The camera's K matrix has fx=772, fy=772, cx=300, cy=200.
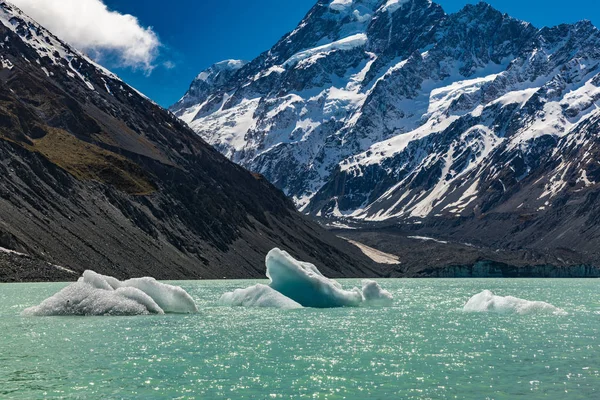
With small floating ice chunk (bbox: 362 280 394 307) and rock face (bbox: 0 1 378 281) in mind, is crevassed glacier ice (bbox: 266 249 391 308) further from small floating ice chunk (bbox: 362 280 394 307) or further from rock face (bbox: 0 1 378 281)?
rock face (bbox: 0 1 378 281)

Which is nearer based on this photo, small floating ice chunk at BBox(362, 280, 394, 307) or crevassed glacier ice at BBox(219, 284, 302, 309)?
crevassed glacier ice at BBox(219, 284, 302, 309)

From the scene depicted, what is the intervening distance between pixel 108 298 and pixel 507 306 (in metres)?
34.4

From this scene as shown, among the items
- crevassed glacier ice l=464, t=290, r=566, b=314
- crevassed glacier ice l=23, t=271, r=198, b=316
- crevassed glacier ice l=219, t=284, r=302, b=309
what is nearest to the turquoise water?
crevassed glacier ice l=23, t=271, r=198, b=316

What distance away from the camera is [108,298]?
5912 cm

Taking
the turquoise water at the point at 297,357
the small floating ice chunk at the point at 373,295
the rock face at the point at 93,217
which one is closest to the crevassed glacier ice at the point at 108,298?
the turquoise water at the point at 297,357

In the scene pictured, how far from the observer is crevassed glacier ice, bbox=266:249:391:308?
71.3 m

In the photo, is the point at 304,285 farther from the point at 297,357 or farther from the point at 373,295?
the point at 297,357

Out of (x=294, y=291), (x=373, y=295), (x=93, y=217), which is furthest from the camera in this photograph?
(x=93, y=217)

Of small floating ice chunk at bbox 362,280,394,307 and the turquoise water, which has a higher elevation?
small floating ice chunk at bbox 362,280,394,307

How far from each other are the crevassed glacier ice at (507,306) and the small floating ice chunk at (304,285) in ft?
38.8

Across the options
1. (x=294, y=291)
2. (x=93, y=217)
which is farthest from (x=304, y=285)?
(x=93, y=217)

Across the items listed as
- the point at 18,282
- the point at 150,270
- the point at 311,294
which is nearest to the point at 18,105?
the point at 150,270

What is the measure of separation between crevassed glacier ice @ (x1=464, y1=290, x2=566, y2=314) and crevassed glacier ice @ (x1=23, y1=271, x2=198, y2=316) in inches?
1049

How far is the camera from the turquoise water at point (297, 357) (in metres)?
30.5
